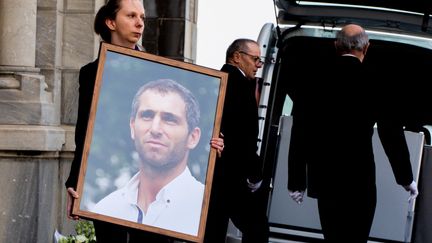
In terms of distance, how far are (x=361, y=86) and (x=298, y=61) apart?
3.42 meters

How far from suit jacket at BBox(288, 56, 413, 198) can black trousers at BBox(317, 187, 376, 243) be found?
0.04 meters

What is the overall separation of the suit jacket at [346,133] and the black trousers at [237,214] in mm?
712

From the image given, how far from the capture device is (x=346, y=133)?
900cm

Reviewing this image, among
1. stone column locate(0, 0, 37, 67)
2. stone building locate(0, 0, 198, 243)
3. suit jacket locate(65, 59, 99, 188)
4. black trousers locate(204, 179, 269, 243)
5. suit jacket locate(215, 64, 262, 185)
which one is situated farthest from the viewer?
stone column locate(0, 0, 37, 67)

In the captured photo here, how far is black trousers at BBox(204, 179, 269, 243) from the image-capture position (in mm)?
9773

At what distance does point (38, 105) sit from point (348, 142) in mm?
2957

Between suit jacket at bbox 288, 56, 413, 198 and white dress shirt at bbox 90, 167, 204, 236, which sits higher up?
suit jacket at bbox 288, 56, 413, 198

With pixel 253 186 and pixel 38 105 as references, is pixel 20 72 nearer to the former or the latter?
pixel 38 105

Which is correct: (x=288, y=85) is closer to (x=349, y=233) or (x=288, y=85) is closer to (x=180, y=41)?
(x=349, y=233)

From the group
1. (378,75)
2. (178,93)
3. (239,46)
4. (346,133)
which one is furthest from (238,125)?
(378,75)

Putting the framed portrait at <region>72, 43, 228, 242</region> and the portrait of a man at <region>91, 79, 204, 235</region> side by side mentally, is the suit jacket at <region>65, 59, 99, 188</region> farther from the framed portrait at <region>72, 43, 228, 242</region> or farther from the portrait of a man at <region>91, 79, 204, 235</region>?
the portrait of a man at <region>91, 79, 204, 235</region>

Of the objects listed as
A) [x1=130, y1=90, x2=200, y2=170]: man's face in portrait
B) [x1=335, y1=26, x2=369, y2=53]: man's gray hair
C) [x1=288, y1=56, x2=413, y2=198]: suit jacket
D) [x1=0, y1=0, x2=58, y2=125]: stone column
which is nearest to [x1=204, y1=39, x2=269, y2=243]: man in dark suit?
[x1=288, y1=56, x2=413, y2=198]: suit jacket

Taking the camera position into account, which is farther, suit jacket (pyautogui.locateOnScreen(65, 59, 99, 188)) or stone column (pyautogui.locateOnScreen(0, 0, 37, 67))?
stone column (pyautogui.locateOnScreen(0, 0, 37, 67))

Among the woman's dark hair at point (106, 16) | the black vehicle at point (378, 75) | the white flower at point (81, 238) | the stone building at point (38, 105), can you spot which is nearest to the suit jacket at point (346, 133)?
the black vehicle at point (378, 75)
